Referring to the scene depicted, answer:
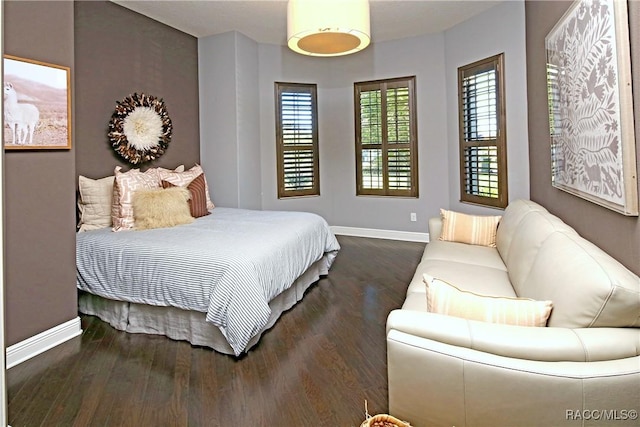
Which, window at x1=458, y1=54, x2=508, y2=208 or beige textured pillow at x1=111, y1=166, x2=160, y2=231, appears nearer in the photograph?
beige textured pillow at x1=111, y1=166, x2=160, y2=231

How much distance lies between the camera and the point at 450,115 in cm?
524

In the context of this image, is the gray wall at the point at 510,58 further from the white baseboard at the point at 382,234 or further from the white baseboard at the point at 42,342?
the white baseboard at the point at 42,342

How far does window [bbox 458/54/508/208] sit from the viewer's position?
14.4 ft

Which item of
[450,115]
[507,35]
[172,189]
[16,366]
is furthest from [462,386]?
[450,115]

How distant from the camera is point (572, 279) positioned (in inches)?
57.6

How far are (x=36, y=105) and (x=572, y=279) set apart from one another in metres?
3.19

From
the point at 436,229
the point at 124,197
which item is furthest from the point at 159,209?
the point at 436,229

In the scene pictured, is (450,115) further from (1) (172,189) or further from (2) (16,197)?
(2) (16,197)

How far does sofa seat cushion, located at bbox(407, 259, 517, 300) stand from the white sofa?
0.78 m

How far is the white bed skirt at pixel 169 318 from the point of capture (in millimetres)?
2576

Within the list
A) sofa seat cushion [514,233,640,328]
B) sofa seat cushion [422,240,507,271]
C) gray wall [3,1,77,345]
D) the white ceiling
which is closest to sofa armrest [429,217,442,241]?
sofa seat cushion [422,240,507,271]

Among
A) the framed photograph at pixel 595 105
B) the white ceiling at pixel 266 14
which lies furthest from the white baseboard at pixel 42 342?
the framed photograph at pixel 595 105

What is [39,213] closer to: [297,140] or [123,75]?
[123,75]

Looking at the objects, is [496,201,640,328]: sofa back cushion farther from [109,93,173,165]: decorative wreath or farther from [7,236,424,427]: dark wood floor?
[109,93,173,165]: decorative wreath
